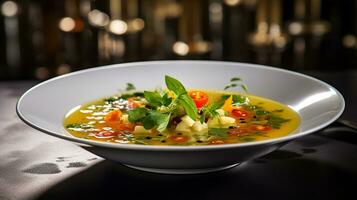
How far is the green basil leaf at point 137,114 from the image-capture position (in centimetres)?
124

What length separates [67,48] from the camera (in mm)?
3133

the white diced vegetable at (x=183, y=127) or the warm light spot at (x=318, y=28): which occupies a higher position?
the white diced vegetable at (x=183, y=127)

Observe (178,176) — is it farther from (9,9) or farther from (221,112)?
(9,9)

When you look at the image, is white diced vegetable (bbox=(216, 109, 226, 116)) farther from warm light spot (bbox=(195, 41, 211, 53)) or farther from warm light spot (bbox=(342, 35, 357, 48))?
warm light spot (bbox=(342, 35, 357, 48))

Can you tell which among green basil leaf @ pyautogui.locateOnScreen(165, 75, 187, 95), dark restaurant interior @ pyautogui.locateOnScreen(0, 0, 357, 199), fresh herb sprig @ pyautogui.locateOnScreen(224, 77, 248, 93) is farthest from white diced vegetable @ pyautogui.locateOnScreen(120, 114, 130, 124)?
dark restaurant interior @ pyautogui.locateOnScreen(0, 0, 357, 199)

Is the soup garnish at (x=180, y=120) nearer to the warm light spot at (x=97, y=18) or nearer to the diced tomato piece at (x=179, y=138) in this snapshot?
the diced tomato piece at (x=179, y=138)

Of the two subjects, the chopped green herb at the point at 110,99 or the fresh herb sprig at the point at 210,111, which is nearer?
the fresh herb sprig at the point at 210,111

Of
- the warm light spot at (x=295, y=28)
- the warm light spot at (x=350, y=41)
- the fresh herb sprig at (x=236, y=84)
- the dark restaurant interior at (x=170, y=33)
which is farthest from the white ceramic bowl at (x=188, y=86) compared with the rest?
the warm light spot at (x=350, y=41)

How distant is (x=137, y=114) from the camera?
124 cm

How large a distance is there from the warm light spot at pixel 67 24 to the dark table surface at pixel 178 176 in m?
1.74

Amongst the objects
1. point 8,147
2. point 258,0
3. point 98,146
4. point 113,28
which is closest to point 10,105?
point 8,147

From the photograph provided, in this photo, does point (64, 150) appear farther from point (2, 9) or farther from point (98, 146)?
point (2, 9)

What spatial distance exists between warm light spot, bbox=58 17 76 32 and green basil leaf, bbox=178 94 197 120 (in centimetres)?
195

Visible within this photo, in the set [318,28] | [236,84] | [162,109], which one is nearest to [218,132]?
[162,109]
